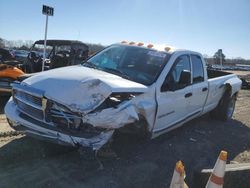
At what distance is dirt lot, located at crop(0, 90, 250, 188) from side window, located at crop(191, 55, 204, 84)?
4.09ft

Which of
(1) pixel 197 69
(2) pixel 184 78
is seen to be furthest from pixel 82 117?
(1) pixel 197 69

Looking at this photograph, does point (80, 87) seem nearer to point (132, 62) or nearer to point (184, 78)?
point (132, 62)

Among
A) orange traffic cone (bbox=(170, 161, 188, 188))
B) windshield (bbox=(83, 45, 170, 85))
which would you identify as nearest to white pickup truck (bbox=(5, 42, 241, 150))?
windshield (bbox=(83, 45, 170, 85))

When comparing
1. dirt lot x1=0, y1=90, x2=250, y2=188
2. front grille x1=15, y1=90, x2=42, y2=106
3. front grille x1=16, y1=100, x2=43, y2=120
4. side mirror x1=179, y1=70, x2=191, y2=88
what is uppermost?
side mirror x1=179, y1=70, x2=191, y2=88

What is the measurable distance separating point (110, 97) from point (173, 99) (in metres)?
1.57

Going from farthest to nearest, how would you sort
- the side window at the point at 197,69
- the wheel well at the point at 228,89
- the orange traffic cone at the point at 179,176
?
the wheel well at the point at 228,89
the side window at the point at 197,69
the orange traffic cone at the point at 179,176

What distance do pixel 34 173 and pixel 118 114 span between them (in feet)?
4.45

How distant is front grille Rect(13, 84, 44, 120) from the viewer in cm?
428

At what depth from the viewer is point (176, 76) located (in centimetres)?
557

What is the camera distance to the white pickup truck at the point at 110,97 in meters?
4.05

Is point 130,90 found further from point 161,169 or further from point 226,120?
point 226,120

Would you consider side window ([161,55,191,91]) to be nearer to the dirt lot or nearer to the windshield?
the windshield

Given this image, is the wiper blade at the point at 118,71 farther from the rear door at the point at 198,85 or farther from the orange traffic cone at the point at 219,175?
the orange traffic cone at the point at 219,175

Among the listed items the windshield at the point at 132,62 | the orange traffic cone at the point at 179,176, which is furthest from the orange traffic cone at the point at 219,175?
the windshield at the point at 132,62
